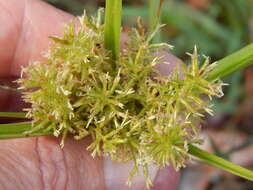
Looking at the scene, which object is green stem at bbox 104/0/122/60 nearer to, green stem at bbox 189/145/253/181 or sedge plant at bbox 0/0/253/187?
sedge plant at bbox 0/0/253/187

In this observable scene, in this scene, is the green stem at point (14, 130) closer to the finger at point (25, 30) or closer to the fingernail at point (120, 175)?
the fingernail at point (120, 175)

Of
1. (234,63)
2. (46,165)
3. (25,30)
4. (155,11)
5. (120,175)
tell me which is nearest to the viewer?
(234,63)

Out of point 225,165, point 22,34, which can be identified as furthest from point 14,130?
point 22,34

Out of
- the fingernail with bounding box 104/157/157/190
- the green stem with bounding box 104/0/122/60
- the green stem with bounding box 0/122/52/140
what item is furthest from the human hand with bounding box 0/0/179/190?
the green stem with bounding box 104/0/122/60

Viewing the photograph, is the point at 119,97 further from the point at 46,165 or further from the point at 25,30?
the point at 25,30

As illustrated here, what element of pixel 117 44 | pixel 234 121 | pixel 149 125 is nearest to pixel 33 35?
pixel 117 44

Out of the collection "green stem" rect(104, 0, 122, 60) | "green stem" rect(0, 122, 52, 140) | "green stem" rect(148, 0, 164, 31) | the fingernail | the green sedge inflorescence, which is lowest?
the fingernail

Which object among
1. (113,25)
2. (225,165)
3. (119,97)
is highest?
(113,25)
